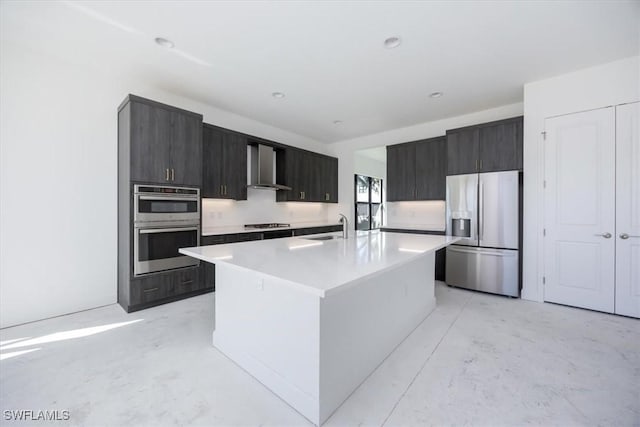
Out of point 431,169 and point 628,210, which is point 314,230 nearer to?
point 431,169

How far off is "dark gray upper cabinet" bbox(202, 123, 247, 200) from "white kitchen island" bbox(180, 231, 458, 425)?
2116mm

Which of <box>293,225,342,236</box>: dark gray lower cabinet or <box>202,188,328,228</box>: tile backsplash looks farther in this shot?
<box>293,225,342,236</box>: dark gray lower cabinet

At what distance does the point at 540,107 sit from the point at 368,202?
4.53 m

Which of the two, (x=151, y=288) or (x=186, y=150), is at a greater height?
(x=186, y=150)

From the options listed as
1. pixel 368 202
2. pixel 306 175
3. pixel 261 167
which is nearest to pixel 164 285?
pixel 261 167

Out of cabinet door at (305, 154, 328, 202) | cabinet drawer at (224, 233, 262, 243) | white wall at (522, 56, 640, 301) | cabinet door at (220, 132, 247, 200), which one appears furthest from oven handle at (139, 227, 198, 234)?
white wall at (522, 56, 640, 301)

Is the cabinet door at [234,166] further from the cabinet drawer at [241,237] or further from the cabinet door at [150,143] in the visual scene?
the cabinet door at [150,143]

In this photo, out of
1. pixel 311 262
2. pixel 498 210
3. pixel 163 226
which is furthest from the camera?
pixel 498 210

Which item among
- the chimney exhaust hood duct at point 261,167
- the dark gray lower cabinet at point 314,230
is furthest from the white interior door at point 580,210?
the chimney exhaust hood duct at point 261,167

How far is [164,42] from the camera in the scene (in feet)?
8.39

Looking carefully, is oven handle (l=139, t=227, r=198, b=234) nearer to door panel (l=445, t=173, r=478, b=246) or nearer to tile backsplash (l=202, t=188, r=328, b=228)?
tile backsplash (l=202, t=188, r=328, b=228)

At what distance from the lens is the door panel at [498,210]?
358 cm

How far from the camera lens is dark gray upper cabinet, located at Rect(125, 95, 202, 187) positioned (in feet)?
9.91

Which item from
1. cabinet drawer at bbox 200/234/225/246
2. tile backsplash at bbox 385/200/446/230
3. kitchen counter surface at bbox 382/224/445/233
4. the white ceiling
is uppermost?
the white ceiling
